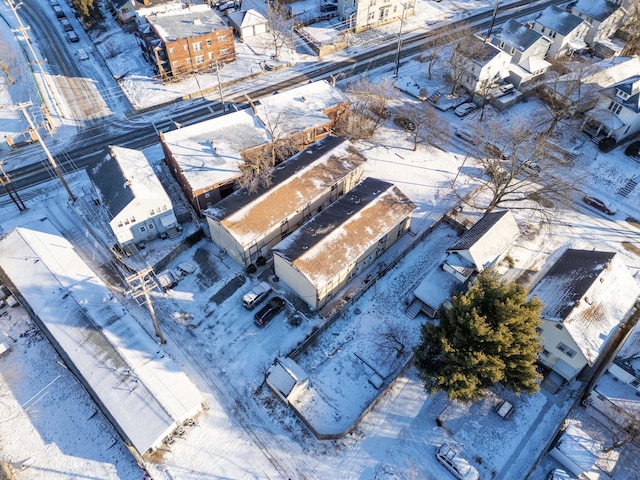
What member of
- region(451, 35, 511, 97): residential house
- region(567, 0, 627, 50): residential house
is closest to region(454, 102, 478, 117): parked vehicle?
region(451, 35, 511, 97): residential house

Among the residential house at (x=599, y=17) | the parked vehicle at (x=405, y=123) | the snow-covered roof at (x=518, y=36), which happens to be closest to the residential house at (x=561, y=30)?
the residential house at (x=599, y=17)

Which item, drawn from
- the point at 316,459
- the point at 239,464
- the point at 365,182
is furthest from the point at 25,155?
the point at 316,459

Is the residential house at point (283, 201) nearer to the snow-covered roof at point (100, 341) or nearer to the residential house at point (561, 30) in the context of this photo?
the snow-covered roof at point (100, 341)

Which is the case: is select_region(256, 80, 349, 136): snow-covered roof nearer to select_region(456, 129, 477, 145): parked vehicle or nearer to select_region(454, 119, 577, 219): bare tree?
select_region(456, 129, 477, 145): parked vehicle

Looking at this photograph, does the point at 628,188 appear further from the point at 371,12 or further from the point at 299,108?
the point at 371,12

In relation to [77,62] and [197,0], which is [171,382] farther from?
[197,0]

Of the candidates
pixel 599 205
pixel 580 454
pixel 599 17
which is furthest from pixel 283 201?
pixel 599 17
